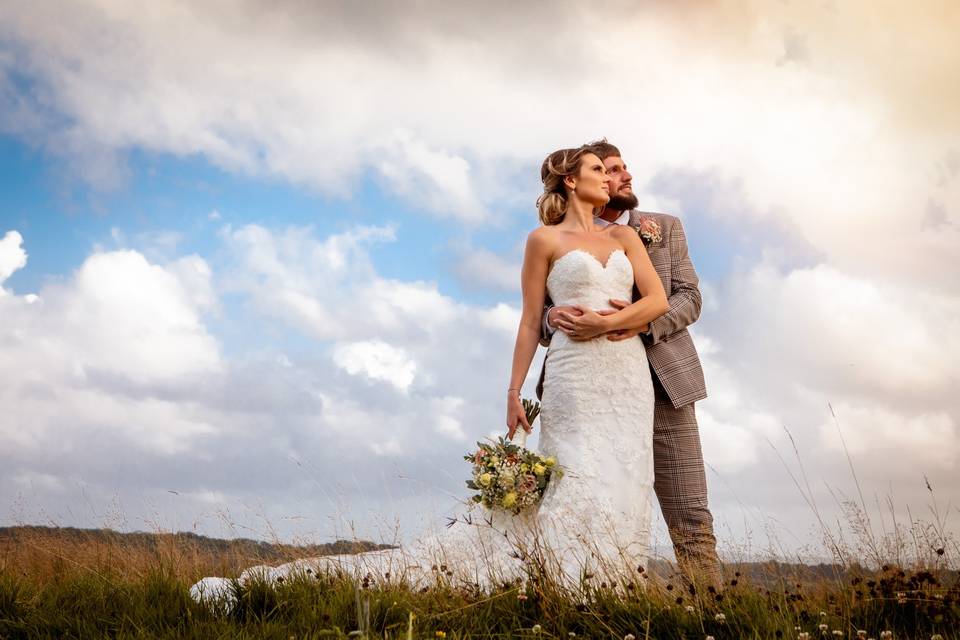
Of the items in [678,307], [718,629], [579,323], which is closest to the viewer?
[718,629]

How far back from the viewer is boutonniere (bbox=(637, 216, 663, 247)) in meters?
6.84

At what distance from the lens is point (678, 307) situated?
6523mm

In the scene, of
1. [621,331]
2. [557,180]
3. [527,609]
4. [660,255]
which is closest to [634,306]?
[621,331]

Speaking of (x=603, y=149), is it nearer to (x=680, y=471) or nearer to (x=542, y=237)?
(x=542, y=237)

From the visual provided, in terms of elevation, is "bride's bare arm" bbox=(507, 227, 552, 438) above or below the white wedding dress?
above

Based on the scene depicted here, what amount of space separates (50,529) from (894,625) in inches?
445

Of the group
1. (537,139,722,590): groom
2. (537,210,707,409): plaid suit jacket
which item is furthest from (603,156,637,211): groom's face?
(537,210,707,409): plaid suit jacket

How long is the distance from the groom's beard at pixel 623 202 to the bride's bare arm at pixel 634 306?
62cm

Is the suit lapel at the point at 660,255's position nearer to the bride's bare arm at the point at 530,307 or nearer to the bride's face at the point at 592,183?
the bride's face at the point at 592,183

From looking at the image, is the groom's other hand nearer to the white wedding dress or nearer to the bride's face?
the white wedding dress

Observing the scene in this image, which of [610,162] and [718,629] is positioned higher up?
[610,162]

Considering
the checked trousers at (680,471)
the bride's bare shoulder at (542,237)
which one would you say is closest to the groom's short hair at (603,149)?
the bride's bare shoulder at (542,237)

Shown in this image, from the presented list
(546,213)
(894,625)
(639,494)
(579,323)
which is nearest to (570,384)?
(579,323)

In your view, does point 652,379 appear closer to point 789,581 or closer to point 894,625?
point 789,581
